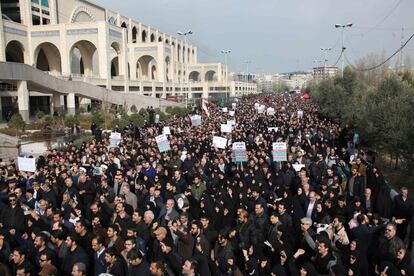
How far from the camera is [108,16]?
59938 millimetres

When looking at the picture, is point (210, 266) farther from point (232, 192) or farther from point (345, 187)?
point (345, 187)

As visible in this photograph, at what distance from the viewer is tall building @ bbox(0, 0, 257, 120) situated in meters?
32.5

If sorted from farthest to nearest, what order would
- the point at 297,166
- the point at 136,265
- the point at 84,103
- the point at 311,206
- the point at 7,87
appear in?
the point at 84,103, the point at 7,87, the point at 297,166, the point at 311,206, the point at 136,265

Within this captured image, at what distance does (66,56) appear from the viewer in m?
42.8

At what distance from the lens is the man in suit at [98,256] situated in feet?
16.5

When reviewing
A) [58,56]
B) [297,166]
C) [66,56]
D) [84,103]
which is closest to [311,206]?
[297,166]

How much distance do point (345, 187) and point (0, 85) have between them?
32244 millimetres

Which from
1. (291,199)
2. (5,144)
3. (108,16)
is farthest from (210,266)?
(108,16)

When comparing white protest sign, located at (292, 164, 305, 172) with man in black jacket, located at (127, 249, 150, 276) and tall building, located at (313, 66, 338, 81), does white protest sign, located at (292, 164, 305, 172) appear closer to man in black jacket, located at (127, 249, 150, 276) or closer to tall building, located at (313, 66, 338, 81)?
man in black jacket, located at (127, 249, 150, 276)

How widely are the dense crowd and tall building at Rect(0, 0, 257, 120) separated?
2026 centimetres

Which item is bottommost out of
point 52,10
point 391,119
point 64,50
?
point 391,119

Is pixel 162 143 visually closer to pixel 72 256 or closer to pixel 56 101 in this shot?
pixel 72 256

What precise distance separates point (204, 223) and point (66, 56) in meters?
41.5

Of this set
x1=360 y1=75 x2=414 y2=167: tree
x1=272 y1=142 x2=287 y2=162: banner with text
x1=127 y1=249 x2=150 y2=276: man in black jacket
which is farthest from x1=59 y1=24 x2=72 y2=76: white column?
x1=127 y1=249 x2=150 y2=276: man in black jacket
